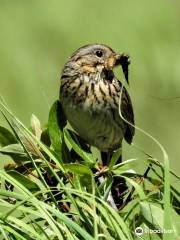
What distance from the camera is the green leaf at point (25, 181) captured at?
272 centimetres

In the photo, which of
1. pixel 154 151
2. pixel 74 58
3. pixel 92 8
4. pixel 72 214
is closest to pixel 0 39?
pixel 92 8

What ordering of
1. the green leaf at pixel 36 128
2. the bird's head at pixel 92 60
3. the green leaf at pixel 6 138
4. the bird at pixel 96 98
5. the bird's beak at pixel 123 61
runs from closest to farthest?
the green leaf at pixel 6 138
the green leaf at pixel 36 128
the bird's beak at pixel 123 61
the bird at pixel 96 98
the bird's head at pixel 92 60

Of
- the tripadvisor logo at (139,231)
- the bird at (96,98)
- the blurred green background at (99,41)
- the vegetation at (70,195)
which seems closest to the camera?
the vegetation at (70,195)

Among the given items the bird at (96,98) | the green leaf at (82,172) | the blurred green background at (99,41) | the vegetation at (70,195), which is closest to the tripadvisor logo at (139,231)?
the vegetation at (70,195)

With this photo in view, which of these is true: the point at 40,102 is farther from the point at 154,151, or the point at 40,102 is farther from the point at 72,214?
the point at 72,214

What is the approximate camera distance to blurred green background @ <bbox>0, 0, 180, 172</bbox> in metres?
6.74

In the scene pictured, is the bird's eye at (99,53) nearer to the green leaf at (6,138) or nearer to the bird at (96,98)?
the bird at (96,98)

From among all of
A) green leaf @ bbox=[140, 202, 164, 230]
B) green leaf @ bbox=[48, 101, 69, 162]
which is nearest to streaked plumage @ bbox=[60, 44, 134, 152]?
green leaf @ bbox=[48, 101, 69, 162]

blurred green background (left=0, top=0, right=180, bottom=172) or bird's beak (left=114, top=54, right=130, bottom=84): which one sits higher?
bird's beak (left=114, top=54, right=130, bottom=84)

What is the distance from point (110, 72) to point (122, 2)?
4.60m

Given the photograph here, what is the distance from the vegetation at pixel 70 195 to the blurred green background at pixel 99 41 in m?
3.44

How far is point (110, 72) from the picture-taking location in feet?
14.5

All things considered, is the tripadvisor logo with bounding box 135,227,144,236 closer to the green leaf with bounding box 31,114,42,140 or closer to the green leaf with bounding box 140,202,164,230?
the green leaf with bounding box 140,202,164,230

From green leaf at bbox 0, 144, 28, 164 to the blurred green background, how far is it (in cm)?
350
